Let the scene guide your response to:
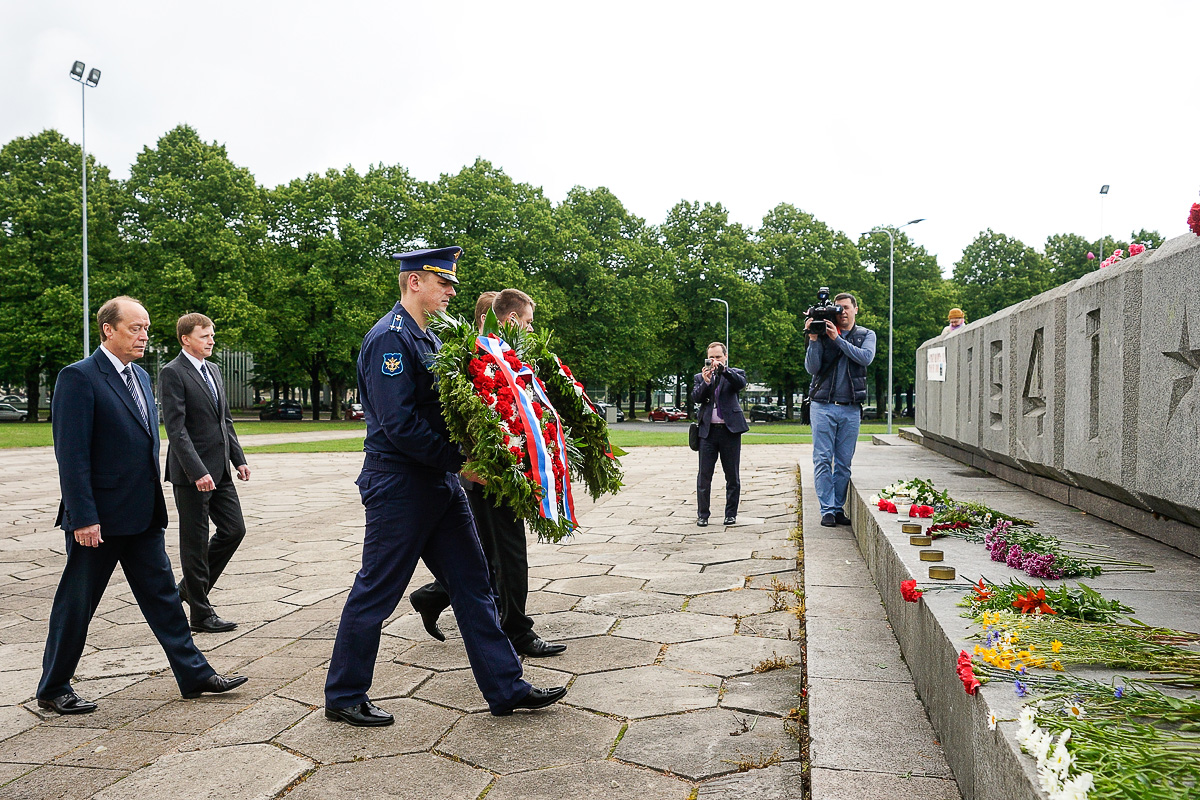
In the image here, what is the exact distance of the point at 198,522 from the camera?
5.12 meters

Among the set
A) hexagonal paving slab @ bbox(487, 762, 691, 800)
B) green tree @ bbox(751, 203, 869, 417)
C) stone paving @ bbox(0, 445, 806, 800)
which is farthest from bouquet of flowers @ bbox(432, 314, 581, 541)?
green tree @ bbox(751, 203, 869, 417)

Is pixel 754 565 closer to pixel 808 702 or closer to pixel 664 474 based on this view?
pixel 808 702

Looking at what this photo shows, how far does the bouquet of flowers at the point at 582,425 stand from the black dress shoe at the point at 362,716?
52.0 inches

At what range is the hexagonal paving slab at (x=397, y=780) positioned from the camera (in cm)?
287

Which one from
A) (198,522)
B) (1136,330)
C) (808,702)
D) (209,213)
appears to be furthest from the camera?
(209,213)

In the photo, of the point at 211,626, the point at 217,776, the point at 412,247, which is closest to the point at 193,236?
the point at 412,247

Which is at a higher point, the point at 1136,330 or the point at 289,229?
the point at 289,229

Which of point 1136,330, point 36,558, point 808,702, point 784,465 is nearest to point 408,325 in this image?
point 808,702

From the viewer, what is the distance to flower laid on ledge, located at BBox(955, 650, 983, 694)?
7.57 ft

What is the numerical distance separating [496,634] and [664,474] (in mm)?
10872

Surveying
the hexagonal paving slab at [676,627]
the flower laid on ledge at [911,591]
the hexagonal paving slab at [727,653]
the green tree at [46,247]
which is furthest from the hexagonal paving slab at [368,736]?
the green tree at [46,247]

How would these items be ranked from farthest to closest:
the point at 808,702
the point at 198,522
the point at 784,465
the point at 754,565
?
the point at 784,465 → the point at 754,565 → the point at 198,522 → the point at 808,702

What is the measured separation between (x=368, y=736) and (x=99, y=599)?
→ 1456 mm

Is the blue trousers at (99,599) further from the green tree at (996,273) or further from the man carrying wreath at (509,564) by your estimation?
the green tree at (996,273)
